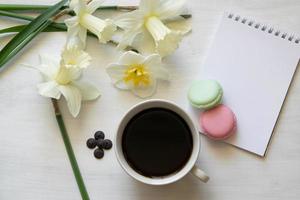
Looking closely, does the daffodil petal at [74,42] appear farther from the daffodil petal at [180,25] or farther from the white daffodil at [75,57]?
the daffodil petal at [180,25]

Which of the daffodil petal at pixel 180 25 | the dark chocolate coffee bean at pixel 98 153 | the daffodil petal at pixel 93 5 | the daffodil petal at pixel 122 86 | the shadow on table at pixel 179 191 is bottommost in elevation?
the shadow on table at pixel 179 191

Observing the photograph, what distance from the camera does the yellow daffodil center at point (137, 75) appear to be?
72 centimetres

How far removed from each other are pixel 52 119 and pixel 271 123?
0.35 metres

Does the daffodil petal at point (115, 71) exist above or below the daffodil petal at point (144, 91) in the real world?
above

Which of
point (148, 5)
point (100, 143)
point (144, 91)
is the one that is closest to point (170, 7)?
point (148, 5)

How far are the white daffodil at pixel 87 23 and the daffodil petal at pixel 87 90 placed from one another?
2.7 inches

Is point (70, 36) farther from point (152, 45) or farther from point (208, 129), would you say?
point (208, 129)

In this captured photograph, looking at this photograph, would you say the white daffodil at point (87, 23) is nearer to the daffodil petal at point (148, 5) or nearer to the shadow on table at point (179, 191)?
the daffodil petal at point (148, 5)

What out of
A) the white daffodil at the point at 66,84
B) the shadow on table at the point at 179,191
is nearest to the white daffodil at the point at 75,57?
the white daffodil at the point at 66,84

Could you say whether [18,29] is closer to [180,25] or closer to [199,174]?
[180,25]

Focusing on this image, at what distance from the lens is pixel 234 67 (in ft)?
2.42

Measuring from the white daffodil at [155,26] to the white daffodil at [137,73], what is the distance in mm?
24

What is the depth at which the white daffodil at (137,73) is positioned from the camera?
71 centimetres

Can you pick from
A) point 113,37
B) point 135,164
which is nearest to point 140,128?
point 135,164
